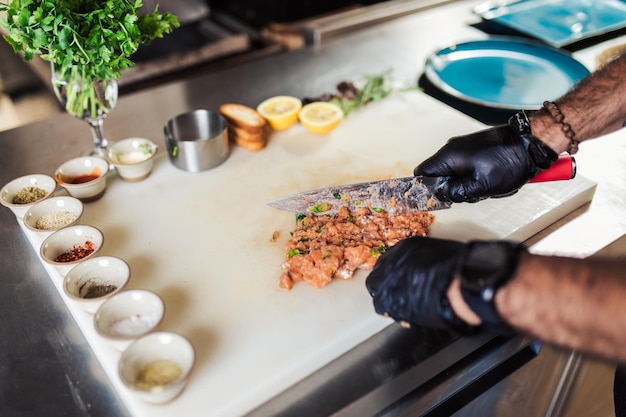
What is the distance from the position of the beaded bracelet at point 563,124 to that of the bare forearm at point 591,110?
1 centimetres

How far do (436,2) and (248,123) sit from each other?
5.73 ft

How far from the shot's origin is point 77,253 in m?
1.49

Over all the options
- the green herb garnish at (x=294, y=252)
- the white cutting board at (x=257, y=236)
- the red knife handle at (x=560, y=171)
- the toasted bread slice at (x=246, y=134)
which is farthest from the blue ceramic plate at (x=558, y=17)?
the green herb garnish at (x=294, y=252)

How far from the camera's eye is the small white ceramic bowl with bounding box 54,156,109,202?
171 centimetres

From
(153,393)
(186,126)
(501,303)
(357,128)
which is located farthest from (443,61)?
(153,393)

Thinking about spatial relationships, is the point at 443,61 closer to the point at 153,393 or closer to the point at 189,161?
the point at 189,161

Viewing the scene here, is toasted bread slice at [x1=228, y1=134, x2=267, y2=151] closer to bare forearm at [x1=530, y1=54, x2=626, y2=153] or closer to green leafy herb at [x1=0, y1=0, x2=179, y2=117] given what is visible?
green leafy herb at [x1=0, y1=0, x2=179, y2=117]

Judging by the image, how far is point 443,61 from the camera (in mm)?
2564

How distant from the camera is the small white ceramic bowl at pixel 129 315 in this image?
49.0 inches

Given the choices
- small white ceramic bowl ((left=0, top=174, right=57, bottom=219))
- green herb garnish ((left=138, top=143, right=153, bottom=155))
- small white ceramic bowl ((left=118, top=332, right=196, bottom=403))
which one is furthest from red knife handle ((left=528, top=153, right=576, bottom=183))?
small white ceramic bowl ((left=0, top=174, right=57, bottom=219))

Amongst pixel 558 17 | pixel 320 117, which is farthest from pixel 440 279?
pixel 558 17

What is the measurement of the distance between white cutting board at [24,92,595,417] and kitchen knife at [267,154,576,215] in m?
0.08

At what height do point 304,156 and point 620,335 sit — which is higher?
point 620,335

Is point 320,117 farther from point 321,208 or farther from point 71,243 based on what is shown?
point 71,243
